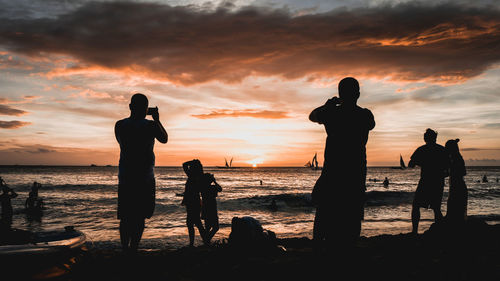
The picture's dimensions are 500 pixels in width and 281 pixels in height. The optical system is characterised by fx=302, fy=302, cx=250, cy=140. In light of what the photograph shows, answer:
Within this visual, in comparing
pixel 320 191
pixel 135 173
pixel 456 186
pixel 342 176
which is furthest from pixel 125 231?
pixel 456 186

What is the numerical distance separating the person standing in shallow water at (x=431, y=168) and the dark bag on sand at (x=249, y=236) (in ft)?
11.6

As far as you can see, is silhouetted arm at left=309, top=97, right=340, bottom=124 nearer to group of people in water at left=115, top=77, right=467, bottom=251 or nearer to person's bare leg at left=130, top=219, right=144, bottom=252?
group of people in water at left=115, top=77, right=467, bottom=251

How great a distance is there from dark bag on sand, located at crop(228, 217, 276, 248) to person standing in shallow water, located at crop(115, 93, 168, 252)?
2267 mm

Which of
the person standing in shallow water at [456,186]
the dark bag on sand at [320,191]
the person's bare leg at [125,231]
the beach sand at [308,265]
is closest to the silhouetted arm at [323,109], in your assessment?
the dark bag on sand at [320,191]

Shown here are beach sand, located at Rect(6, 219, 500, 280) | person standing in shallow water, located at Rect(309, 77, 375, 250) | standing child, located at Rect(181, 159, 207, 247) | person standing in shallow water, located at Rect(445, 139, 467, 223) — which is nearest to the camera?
person standing in shallow water, located at Rect(309, 77, 375, 250)

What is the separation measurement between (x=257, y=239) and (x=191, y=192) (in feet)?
7.71

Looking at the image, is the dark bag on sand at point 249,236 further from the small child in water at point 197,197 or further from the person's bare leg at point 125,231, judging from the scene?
the person's bare leg at point 125,231

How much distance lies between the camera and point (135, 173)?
365cm

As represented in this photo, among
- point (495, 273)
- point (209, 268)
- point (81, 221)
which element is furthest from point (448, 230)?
point (81, 221)

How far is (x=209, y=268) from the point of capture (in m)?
4.35

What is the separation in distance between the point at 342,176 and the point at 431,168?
461 centimetres

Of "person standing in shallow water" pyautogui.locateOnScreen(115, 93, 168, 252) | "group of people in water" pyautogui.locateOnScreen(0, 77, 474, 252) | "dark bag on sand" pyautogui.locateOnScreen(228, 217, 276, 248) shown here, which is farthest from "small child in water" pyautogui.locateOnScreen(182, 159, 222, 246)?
"person standing in shallow water" pyautogui.locateOnScreen(115, 93, 168, 252)

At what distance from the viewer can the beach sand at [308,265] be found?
3.55 metres

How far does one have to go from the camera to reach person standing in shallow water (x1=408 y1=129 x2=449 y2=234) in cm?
643
